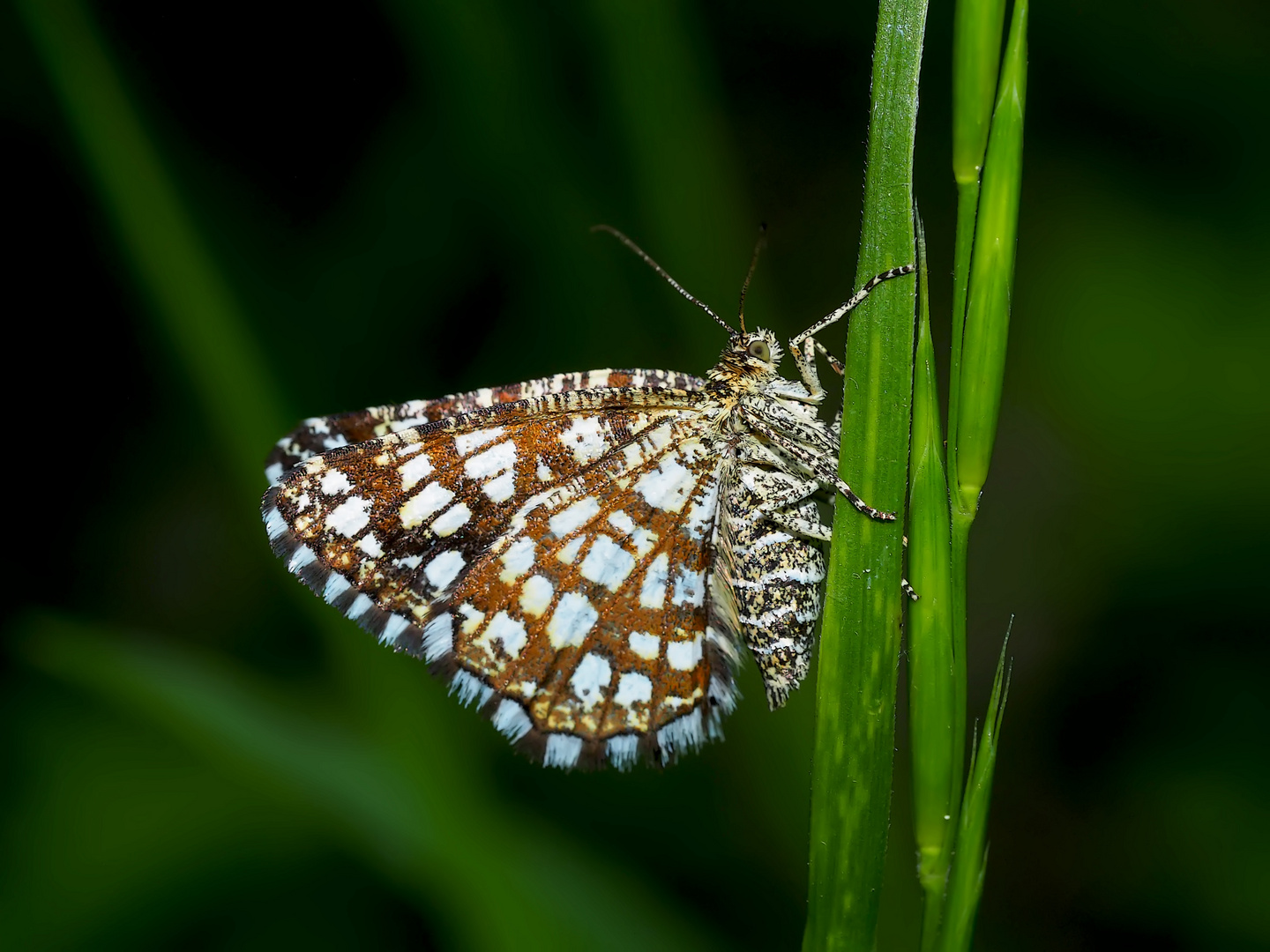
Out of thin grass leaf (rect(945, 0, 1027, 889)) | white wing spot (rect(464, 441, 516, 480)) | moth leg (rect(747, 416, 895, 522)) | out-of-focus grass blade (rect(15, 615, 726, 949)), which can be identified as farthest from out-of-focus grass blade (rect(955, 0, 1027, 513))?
out-of-focus grass blade (rect(15, 615, 726, 949))

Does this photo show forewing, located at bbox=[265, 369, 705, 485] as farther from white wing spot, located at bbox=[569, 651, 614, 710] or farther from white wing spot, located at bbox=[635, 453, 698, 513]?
white wing spot, located at bbox=[569, 651, 614, 710]

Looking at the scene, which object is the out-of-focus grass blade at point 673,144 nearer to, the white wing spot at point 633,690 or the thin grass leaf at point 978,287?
the white wing spot at point 633,690

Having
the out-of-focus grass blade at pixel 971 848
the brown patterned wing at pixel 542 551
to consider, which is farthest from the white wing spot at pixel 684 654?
the out-of-focus grass blade at pixel 971 848

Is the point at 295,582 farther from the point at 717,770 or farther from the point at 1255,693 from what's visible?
the point at 1255,693

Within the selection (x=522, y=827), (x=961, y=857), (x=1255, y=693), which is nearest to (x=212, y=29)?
(x=522, y=827)

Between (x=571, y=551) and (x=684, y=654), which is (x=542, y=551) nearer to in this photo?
(x=571, y=551)

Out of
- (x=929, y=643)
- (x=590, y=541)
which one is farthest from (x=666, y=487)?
(x=929, y=643)
